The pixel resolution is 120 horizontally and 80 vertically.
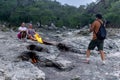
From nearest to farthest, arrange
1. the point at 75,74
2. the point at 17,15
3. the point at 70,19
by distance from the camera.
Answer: the point at 75,74, the point at 17,15, the point at 70,19

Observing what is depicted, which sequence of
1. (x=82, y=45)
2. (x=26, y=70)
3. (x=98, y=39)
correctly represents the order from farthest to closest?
1. (x=82, y=45)
2. (x=98, y=39)
3. (x=26, y=70)

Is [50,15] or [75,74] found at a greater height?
[75,74]

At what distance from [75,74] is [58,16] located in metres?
68.8

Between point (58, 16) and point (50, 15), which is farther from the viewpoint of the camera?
point (58, 16)

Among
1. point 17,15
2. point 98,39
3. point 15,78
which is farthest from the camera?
point 17,15

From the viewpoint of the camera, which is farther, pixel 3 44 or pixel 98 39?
pixel 3 44

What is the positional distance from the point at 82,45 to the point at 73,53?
2468 millimetres

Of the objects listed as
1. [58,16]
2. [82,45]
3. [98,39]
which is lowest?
[58,16]

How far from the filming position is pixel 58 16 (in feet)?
261

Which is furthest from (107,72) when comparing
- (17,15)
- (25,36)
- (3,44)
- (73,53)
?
(17,15)

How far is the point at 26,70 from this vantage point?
405 inches

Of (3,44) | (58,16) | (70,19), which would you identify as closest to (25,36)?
(3,44)

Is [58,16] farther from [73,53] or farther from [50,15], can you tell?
[73,53]

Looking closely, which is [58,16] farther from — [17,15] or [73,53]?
[73,53]
